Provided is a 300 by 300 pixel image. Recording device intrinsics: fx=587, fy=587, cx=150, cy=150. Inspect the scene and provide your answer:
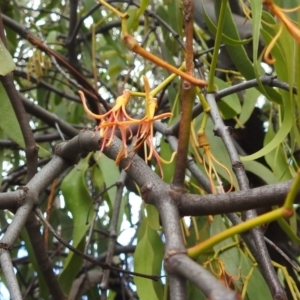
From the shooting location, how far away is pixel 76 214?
82 cm

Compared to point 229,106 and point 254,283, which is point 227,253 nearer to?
point 254,283

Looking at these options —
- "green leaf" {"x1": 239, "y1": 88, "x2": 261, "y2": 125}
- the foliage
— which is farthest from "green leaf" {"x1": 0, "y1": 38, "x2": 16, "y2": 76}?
"green leaf" {"x1": 239, "y1": 88, "x2": 261, "y2": 125}

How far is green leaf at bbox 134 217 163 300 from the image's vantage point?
67 cm

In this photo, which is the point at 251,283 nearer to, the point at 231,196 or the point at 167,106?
the point at 231,196

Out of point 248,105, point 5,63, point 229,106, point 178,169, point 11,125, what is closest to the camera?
point 178,169

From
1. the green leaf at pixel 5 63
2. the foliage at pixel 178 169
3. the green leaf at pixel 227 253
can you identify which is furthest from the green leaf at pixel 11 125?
the green leaf at pixel 227 253

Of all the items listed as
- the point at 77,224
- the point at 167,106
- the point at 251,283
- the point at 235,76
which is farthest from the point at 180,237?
the point at 167,106

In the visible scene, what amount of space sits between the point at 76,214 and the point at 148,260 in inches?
5.2

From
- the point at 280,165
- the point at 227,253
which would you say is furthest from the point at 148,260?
the point at 280,165

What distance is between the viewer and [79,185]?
2.85 ft

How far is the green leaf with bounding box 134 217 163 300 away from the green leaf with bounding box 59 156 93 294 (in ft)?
0.27

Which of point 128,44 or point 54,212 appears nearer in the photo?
point 128,44

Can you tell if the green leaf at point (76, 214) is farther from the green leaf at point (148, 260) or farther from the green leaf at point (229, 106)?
the green leaf at point (229, 106)

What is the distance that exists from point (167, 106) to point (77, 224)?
52 centimetres
